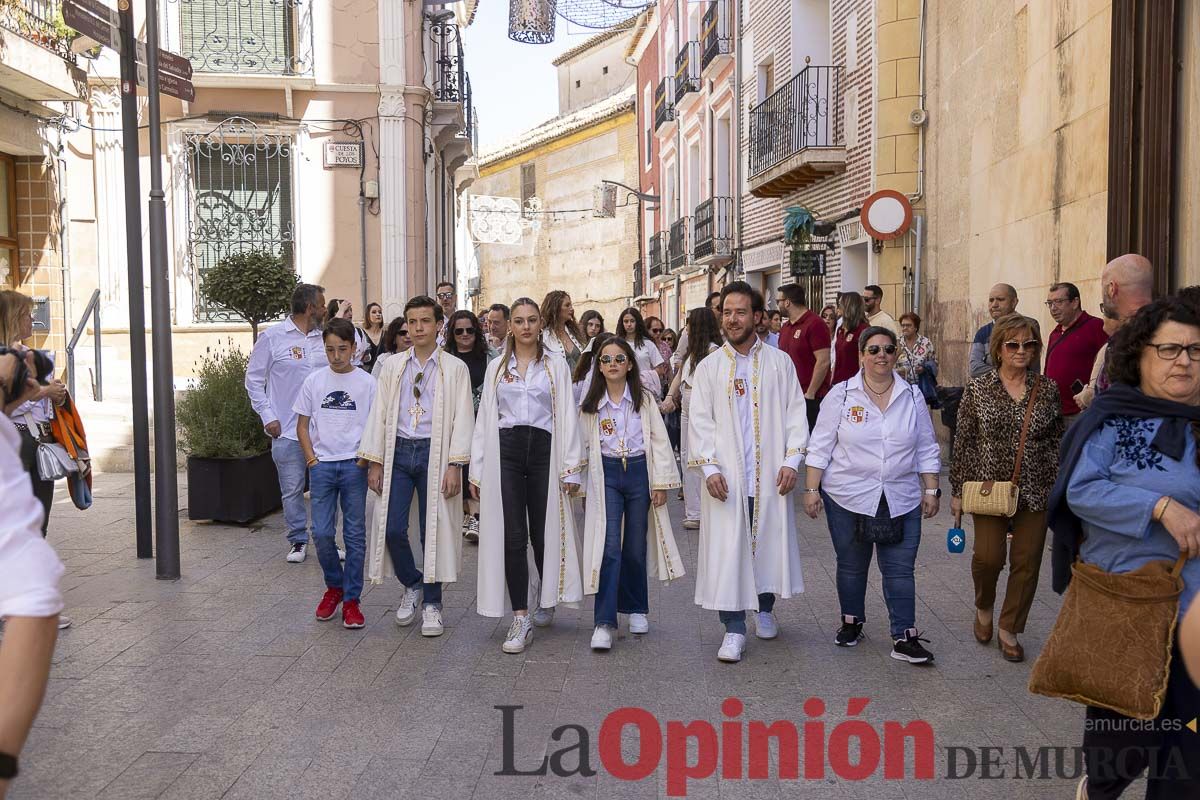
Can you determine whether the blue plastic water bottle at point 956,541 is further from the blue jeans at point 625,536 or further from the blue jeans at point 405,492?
the blue jeans at point 405,492

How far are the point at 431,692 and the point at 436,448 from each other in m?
1.46

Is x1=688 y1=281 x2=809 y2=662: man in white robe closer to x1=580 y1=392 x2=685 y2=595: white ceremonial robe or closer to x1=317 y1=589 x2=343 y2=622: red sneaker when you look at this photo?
x1=580 y1=392 x2=685 y2=595: white ceremonial robe

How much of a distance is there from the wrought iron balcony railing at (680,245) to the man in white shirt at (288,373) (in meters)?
21.1

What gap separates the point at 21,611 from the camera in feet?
6.61

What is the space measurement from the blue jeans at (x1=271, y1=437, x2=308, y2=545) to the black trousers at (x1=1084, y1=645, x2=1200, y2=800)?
594 centimetres

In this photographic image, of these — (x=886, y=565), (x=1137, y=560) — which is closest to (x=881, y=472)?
(x=886, y=565)

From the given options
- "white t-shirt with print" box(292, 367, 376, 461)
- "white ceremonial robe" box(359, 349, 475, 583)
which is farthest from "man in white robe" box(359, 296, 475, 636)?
"white t-shirt with print" box(292, 367, 376, 461)

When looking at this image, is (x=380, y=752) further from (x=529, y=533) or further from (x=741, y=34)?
(x=741, y=34)

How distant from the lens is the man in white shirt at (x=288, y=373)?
8523mm

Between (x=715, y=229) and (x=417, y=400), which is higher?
(x=715, y=229)

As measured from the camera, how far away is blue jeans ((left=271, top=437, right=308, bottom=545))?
8445 mm

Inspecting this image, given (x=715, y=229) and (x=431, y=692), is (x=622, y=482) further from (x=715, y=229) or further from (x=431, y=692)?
(x=715, y=229)

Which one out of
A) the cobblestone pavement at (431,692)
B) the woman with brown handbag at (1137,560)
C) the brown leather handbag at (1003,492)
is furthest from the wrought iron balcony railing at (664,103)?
the woman with brown handbag at (1137,560)

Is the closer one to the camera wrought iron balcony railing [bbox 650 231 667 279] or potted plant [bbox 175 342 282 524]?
potted plant [bbox 175 342 282 524]
